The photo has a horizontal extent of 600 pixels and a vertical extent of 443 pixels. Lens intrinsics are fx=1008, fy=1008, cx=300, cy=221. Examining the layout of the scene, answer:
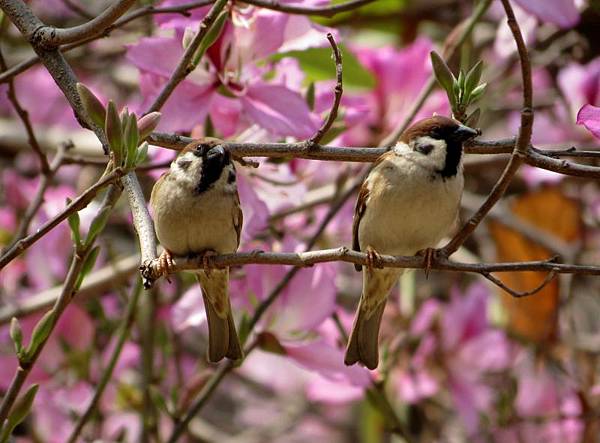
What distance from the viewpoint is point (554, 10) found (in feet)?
4.68

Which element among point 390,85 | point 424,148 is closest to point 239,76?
point 424,148

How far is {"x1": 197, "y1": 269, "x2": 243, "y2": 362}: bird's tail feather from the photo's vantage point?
51.3 inches

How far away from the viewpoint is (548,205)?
2.58 meters

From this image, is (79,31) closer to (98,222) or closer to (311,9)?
(98,222)

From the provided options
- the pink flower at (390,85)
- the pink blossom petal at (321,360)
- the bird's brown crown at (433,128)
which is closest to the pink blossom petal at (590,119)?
the bird's brown crown at (433,128)

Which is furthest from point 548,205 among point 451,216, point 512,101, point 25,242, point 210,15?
point 25,242

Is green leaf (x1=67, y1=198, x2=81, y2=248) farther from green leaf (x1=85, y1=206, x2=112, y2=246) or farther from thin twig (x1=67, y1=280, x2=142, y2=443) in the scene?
thin twig (x1=67, y1=280, x2=142, y2=443)

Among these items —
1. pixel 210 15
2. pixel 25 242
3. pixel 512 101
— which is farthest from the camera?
pixel 512 101

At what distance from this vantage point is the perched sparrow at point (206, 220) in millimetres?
1292

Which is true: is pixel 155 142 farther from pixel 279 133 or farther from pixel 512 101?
pixel 512 101

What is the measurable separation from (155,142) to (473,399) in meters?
1.37

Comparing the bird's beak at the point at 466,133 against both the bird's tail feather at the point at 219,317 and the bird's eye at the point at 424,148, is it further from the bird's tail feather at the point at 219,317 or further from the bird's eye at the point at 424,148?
the bird's tail feather at the point at 219,317

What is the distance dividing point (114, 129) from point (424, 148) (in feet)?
1.66

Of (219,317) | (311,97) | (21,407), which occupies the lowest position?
(21,407)
